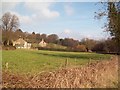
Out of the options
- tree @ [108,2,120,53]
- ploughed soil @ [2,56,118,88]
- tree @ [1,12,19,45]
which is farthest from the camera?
tree @ [1,12,19,45]

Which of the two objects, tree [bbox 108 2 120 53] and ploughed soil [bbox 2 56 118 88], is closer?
ploughed soil [bbox 2 56 118 88]

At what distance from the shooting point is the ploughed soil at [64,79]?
7633 mm

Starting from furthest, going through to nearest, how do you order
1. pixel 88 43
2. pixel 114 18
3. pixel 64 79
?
pixel 88 43 → pixel 114 18 → pixel 64 79

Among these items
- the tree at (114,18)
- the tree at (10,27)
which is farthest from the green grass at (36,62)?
Answer: the tree at (10,27)

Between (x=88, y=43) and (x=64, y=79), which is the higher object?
(x=88, y=43)

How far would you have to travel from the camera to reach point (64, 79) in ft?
29.5

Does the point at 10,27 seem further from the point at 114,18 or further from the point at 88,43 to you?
the point at 114,18

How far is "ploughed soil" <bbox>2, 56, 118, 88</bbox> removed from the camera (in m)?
7.63

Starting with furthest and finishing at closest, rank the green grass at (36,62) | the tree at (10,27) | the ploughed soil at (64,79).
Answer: the tree at (10,27) < the green grass at (36,62) < the ploughed soil at (64,79)

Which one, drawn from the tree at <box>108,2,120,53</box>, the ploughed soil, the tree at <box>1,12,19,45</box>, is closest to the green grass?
the ploughed soil

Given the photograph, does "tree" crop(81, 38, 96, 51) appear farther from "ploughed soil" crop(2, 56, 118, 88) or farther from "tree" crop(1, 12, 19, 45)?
"ploughed soil" crop(2, 56, 118, 88)

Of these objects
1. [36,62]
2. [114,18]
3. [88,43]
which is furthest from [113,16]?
[88,43]

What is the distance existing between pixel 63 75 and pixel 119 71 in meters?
9.28

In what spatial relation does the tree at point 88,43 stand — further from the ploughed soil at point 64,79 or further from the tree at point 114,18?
the ploughed soil at point 64,79
